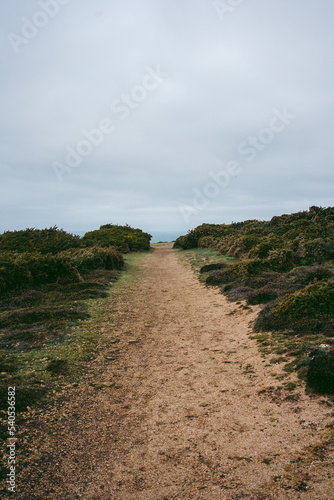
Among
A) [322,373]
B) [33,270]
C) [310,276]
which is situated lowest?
[322,373]

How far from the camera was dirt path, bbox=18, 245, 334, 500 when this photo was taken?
3.14 m

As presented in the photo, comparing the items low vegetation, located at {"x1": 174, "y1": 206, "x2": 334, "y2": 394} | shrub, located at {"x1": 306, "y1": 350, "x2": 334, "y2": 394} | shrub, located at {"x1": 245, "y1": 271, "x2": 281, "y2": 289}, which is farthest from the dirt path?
shrub, located at {"x1": 245, "y1": 271, "x2": 281, "y2": 289}

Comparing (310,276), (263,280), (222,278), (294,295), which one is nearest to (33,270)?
(222,278)

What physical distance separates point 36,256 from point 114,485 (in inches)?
457

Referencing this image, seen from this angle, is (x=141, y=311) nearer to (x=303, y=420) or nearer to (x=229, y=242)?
(x=303, y=420)

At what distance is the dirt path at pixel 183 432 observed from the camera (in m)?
3.14

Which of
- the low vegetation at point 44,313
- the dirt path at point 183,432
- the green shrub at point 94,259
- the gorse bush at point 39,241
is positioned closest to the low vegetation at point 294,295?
the dirt path at point 183,432

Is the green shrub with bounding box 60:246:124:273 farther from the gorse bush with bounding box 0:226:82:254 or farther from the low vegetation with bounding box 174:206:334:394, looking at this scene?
the low vegetation with bounding box 174:206:334:394

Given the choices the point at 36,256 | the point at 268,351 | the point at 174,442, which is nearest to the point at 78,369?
the point at 174,442

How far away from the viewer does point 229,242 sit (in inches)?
944

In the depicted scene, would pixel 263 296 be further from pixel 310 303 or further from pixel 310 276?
pixel 310 303

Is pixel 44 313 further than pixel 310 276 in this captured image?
No

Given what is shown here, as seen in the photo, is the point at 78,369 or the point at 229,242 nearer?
the point at 78,369

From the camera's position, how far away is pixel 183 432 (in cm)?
413
